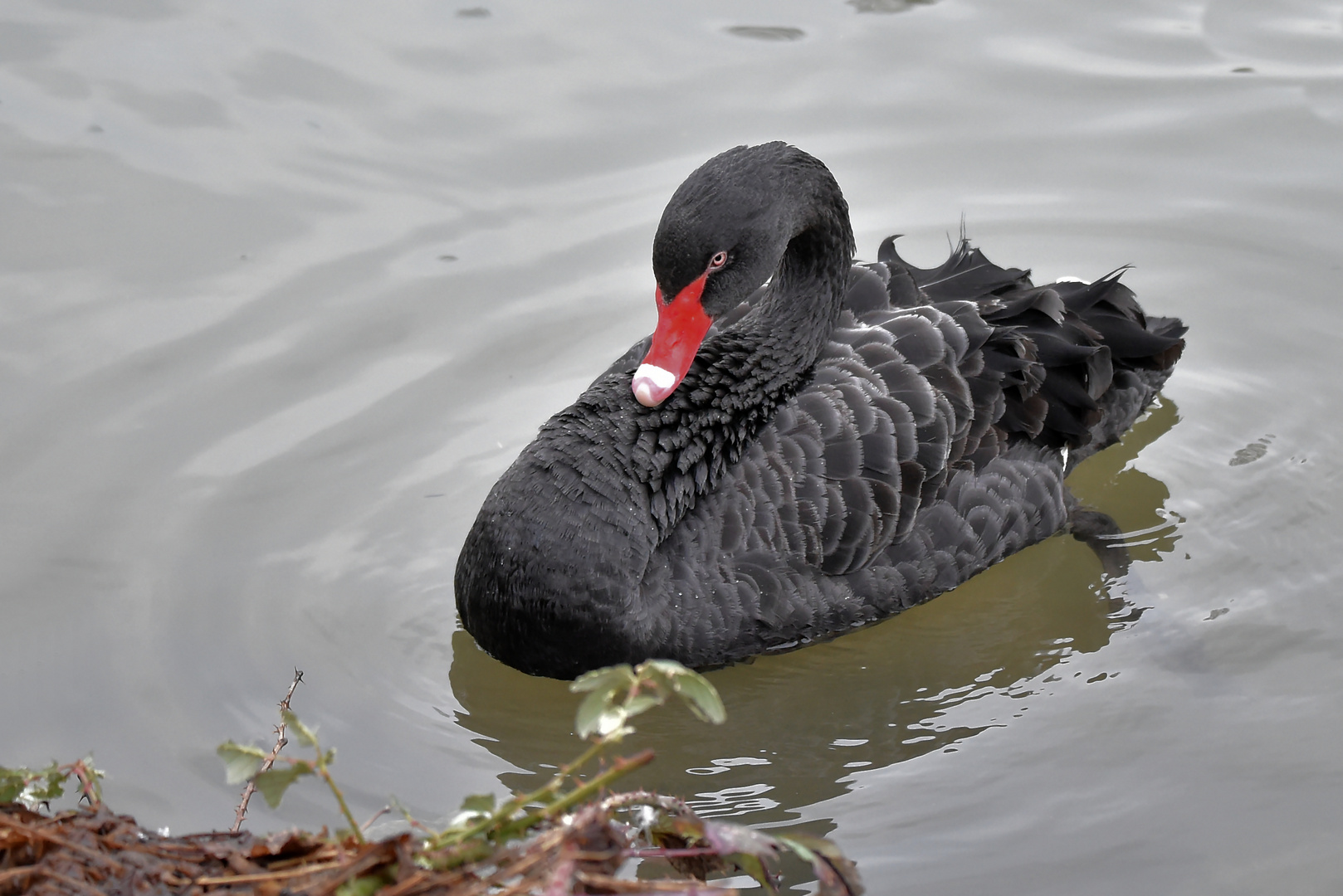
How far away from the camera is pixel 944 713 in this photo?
547 cm

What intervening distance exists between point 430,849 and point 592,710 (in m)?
0.49

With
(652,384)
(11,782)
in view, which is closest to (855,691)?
(652,384)

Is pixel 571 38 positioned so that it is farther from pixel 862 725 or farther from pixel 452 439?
pixel 862 725

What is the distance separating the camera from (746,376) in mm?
5777

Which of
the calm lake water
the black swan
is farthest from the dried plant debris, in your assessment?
the black swan

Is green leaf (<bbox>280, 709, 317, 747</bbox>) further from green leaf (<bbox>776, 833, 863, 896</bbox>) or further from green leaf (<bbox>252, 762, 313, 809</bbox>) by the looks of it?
green leaf (<bbox>776, 833, 863, 896</bbox>)

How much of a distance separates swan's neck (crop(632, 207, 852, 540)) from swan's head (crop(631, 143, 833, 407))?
0.56 ft

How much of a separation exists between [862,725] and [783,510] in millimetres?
→ 819

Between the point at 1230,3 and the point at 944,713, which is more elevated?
the point at 1230,3

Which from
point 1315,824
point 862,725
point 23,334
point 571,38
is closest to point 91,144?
point 23,334

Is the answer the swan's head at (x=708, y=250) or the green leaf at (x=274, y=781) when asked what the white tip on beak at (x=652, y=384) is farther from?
the green leaf at (x=274, y=781)

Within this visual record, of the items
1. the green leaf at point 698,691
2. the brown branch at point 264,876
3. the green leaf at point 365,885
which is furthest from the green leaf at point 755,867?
the brown branch at point 264,876

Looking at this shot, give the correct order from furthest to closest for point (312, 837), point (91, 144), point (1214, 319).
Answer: point (91, 144), point (1214, 319), point (312, 837)

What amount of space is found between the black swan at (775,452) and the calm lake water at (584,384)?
13.6 inches
